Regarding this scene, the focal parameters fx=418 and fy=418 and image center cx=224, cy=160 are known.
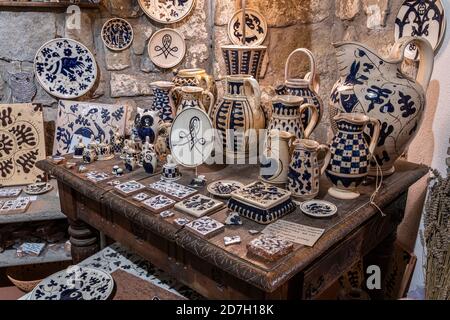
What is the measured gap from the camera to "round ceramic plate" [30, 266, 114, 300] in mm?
1129

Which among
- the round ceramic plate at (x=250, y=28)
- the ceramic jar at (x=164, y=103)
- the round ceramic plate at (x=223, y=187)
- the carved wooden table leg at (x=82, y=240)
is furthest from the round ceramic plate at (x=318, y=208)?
the round ceramic plate at (x=250, y=28)

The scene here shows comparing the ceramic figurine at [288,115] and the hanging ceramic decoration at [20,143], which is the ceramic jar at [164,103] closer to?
the ceramic figurine at [288,115]

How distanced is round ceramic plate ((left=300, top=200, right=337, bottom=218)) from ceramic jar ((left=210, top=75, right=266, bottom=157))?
0.26 m

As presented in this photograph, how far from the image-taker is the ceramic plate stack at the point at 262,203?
94cm

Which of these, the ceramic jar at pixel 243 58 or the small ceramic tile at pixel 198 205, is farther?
the ceramic jar at pixel 243 58

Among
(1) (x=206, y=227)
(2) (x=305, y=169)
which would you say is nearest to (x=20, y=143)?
(1) (x=206, y=227)

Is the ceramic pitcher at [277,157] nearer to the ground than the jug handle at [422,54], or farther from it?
nearer to the ground

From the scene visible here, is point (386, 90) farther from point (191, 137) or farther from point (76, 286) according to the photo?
point (76, 286)

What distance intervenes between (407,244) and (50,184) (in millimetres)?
1427

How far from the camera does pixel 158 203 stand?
103 centimetres

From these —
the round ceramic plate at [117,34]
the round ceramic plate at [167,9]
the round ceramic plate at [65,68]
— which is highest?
the round ceramic plate at [167,9]

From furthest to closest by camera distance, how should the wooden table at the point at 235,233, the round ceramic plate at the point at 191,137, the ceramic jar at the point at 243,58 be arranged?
the ceramic jar at the point at 243,58
the round ceramic plate at the point at 191,137
the wooden table at the point at 235,233

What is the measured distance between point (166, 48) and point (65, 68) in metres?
0.43

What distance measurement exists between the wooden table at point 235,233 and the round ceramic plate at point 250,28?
0.75 metres
